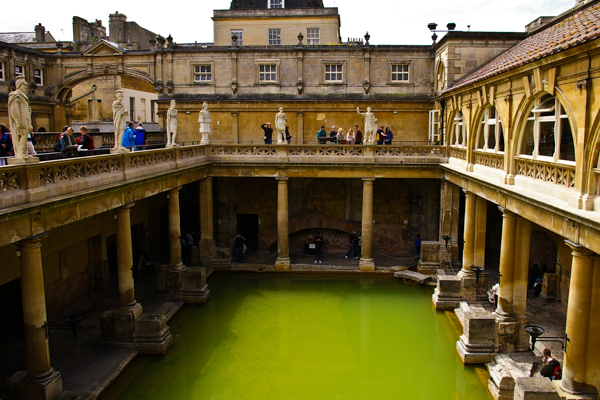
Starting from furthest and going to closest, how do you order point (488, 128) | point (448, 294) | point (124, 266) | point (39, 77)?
point (39, 77) < point (448, 294) < point (488, 128) < point (124, 266)

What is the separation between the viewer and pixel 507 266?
1497 centimetres

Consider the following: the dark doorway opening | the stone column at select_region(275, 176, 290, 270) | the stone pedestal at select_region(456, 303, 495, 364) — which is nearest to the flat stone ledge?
the stone column at select_region(275, 176, 290, 270)

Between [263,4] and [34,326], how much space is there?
32090 millimetres

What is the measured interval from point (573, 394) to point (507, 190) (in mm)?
5702

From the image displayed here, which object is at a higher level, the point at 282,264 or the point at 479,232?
the point at 479,232

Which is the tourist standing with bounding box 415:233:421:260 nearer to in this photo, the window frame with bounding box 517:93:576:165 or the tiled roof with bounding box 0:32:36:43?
the window frame with bounding box 517:93:576:165

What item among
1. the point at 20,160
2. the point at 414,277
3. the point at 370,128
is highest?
the point at 370,128

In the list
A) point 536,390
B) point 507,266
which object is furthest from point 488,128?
point 536,390

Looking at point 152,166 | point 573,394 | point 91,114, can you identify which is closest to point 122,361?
point 152,166

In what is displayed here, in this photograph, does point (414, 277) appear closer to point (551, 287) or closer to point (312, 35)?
point (551, 287)

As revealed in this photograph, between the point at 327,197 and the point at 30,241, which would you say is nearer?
the point at 30,241

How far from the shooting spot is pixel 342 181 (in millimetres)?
29156

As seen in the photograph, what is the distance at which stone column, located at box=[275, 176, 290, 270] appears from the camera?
24203 mm

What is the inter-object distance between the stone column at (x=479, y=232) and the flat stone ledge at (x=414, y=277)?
3765 mm
